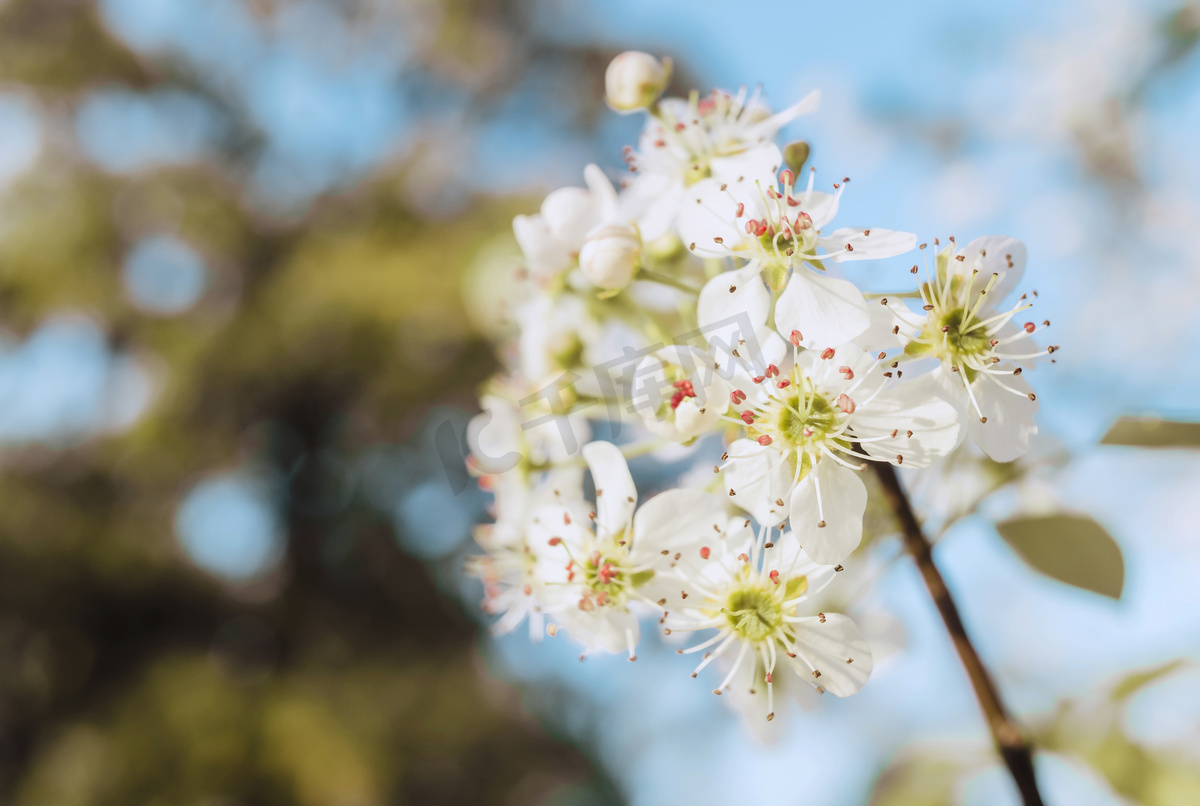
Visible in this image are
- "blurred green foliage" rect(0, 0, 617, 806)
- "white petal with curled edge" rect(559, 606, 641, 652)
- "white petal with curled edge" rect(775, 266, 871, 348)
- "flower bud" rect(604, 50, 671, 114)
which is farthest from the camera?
Answer: "blurred green foliage" rect(0, 0, 617, 806)

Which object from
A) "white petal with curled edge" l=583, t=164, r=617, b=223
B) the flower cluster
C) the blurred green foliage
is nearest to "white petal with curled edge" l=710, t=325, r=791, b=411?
the flower cluster

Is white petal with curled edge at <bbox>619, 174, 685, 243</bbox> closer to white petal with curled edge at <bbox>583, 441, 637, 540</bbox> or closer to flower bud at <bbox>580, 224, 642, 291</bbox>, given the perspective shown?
flower bud at <bbox>580, 224, 642, 291</bbox>

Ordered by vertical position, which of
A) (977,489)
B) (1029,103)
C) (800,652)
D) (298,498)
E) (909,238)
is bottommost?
(298,498)

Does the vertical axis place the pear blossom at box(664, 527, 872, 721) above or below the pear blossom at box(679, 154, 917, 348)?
below

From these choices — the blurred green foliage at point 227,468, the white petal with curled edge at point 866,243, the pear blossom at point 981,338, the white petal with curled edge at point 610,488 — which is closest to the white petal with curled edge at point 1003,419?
the pear blossom at point 981,338

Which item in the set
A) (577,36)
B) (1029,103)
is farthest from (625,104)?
(577,36)

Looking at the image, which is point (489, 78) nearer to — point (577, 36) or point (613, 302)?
point (577, 36)
